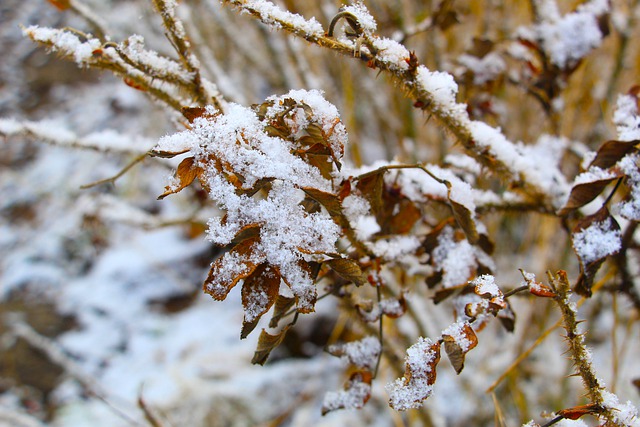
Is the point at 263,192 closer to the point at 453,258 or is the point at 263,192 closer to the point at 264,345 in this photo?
the point at 264,345

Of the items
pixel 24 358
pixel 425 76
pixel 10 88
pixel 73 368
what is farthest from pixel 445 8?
pixel 10 88

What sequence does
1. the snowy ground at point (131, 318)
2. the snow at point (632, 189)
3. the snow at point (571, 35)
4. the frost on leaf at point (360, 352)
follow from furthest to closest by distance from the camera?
1. the snowy ground at point (131, 318)
2. the snow at point (571, 35)
3. the frost on leaf at point (360, 352)
4. the snow at point (632, 189)

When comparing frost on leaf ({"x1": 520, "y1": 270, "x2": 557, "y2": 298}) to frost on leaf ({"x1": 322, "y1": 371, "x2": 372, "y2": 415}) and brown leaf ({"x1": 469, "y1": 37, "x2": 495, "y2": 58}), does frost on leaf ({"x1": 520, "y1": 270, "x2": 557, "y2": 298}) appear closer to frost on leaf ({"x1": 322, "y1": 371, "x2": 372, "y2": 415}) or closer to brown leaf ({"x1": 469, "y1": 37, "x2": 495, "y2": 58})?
frost on leaf ({"x1": 322, "y1": 371, "x2": 372, "y2": 415})

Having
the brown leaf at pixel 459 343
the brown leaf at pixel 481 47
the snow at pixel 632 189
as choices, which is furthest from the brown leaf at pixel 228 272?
the brown leaf at pixel 481 47

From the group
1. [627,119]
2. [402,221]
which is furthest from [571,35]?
[402,221]

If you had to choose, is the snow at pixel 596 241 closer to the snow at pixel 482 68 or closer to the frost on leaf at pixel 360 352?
the frost on leaf at pixel 360 352

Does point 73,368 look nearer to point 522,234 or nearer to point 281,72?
point 281,72
